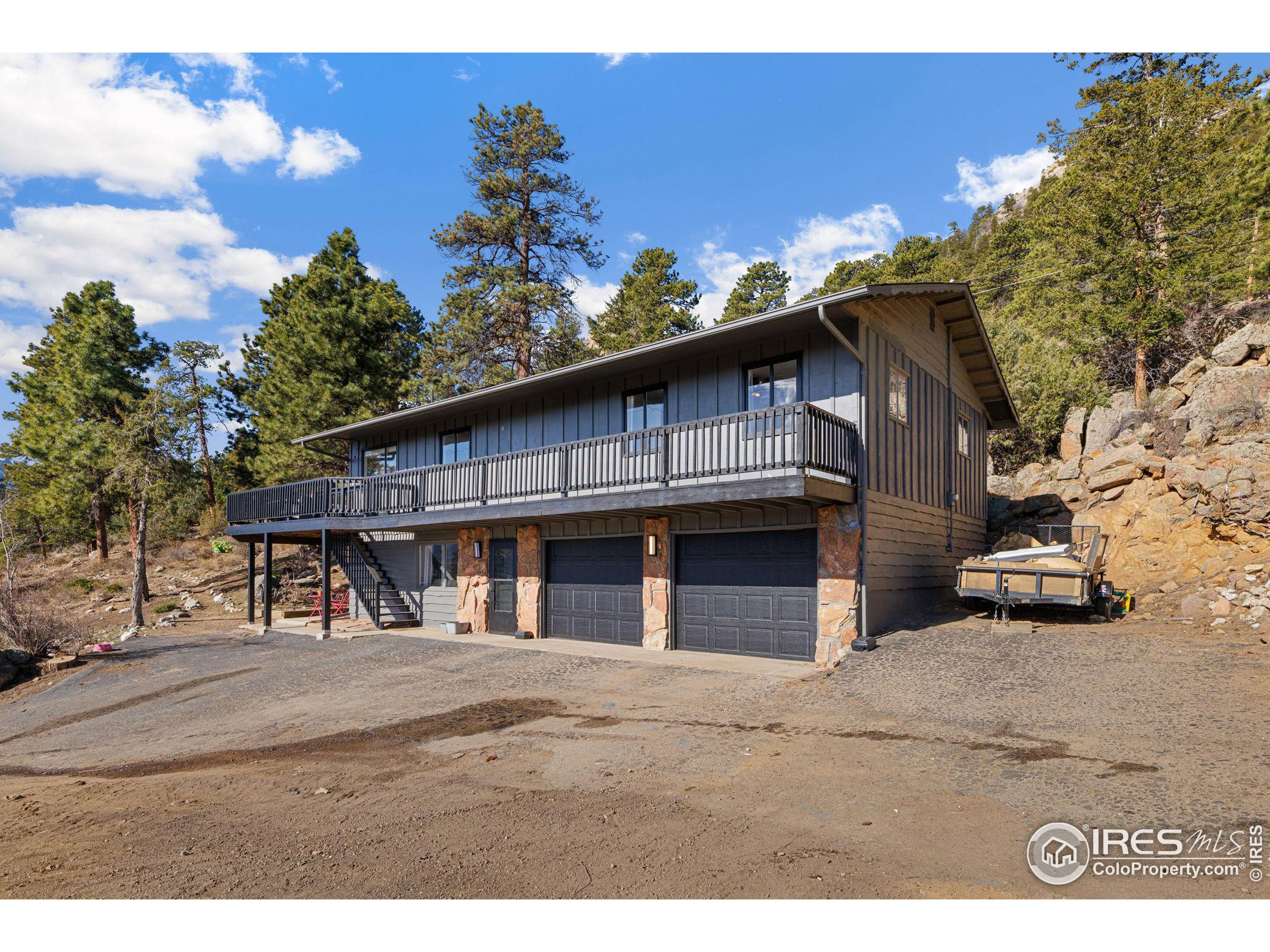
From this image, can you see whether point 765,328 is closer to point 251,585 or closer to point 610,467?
point 610,467

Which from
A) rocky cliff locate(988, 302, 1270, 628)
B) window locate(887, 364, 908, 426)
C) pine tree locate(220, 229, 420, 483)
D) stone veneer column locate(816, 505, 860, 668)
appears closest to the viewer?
stone veneer column locate(816, 505, 860, 668)

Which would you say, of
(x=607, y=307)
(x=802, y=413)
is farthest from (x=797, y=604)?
(x=607, y=307)

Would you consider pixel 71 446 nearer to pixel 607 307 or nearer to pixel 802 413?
pixel 607 307

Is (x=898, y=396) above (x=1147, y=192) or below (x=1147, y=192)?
below

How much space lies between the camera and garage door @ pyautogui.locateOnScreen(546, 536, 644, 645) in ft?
46.5

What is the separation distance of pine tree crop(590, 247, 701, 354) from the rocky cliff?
1803 centimetres

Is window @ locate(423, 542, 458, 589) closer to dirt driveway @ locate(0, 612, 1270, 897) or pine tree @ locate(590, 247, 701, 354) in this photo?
dirt driveway @ locate(0, 612, 1270, 897)

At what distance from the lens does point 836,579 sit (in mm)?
11016

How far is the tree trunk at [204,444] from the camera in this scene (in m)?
25.1

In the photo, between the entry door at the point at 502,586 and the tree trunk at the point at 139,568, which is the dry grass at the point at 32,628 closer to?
the tree trunk at the point at 139,568

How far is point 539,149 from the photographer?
27.4 metres

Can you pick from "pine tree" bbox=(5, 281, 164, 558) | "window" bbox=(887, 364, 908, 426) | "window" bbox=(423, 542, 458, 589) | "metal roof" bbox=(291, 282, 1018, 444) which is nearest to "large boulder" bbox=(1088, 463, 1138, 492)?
"metal roof" bbox=(291, 282, 1018, 444)

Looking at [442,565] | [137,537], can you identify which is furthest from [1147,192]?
[137,537]

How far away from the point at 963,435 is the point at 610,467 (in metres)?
9.55
